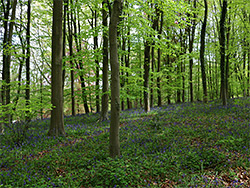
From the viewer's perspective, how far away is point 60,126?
873 cm

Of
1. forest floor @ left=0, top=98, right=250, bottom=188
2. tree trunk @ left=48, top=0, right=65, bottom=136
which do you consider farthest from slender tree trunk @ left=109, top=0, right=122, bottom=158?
tree trunk @ left=48, top=0, right=65, bottom=136

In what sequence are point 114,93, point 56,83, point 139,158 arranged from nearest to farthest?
point 114,93, point 139,158, point 56,83

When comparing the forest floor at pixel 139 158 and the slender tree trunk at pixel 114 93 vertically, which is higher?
the slender tree trunk at pixel 114 93

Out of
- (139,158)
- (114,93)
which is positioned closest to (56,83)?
(114,93)

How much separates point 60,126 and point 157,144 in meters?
4.72

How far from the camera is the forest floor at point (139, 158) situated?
4703mm

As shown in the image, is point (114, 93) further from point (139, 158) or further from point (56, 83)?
point (56, 83)

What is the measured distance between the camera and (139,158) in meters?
5.79

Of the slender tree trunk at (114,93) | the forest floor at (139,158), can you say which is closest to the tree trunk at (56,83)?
the forest floor at (139,158)

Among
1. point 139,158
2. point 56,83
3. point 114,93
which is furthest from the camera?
point 56,83

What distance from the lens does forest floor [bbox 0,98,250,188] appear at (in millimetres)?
4703

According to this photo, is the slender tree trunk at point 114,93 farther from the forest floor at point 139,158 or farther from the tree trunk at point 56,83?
the tree trunk at point 56,83

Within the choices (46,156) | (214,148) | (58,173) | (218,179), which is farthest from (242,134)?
(46,156)

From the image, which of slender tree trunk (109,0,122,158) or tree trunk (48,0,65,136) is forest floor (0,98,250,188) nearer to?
slender tree trunk (109,0,122,158)
